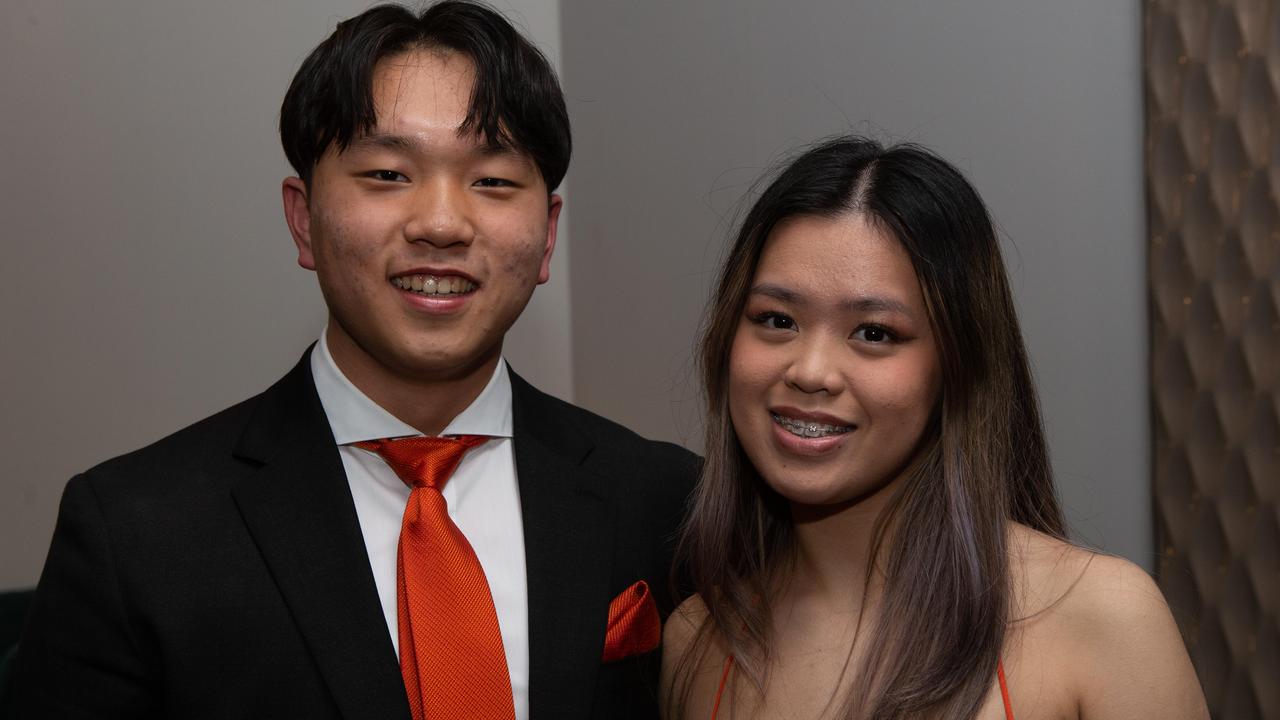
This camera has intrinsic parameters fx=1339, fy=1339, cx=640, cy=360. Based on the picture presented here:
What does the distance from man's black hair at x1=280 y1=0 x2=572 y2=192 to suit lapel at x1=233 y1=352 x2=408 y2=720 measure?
371 mm

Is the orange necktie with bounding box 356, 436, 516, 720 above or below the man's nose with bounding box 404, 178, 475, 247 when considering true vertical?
below

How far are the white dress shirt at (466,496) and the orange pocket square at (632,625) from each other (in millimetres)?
121

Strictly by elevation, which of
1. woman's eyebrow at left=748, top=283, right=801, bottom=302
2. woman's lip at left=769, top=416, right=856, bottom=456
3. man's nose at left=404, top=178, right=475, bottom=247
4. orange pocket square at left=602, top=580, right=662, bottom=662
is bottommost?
orange pocket square at left=602, top=580, right=662, bottom=662

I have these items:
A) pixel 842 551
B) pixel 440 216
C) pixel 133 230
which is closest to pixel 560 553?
pixel 842 551

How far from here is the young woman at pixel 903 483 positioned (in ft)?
5.21


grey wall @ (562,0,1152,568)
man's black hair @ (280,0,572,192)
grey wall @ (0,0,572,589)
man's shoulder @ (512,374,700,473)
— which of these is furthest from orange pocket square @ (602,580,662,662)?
grey wall @ (0,0,572,589)

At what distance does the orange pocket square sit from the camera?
181 centimetres

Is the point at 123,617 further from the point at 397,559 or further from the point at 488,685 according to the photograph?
the point at 488,685

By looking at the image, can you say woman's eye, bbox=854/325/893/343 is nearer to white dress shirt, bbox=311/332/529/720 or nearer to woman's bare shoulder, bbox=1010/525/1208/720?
woman's bare shoulder, bbox=1010/525/1208/720

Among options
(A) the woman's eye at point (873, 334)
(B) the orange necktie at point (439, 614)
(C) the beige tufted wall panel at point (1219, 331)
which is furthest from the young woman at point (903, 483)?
(C) the beige tufted wall panel at point (1219, 331)

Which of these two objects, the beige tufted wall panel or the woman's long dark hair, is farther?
the beige tufted wall panel

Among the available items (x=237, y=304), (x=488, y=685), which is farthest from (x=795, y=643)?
(x=237, y=304)

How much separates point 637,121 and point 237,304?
1072 millimetres

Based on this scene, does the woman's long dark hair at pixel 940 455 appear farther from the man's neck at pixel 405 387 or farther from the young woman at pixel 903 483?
the man's neck at pixel 405 387
